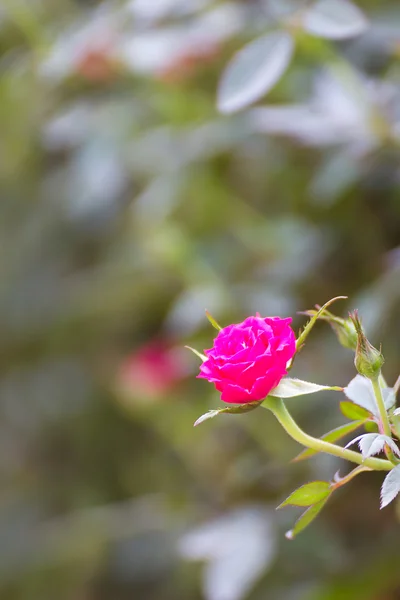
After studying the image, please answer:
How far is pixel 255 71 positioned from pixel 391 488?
1.24 ft

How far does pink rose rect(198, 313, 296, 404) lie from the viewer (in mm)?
341

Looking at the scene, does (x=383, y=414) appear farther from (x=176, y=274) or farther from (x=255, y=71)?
(x=176, y=274)

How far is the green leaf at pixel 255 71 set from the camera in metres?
0.60

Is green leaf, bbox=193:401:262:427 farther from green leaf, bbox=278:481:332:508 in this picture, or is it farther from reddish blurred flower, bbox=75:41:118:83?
reddish blurred flower, bbox=75:41:118:83

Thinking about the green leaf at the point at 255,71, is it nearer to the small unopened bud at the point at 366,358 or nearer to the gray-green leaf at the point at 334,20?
the gray-green leaf at the point at 334,20

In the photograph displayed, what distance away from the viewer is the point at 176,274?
1.16 metres

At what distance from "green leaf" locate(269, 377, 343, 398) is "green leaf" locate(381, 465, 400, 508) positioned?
0.14 ft

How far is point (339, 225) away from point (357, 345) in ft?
1.87

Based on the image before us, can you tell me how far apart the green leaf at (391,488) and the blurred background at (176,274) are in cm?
33

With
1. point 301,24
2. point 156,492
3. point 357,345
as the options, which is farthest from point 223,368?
point 156,492

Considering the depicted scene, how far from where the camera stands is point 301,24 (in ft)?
2.07

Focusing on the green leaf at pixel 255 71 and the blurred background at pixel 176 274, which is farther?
the blurred background at pixel 176 274

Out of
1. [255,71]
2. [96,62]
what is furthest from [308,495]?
[96,62]

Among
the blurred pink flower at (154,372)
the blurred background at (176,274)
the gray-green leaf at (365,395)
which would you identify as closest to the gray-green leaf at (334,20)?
the blurred background at (176,274)
